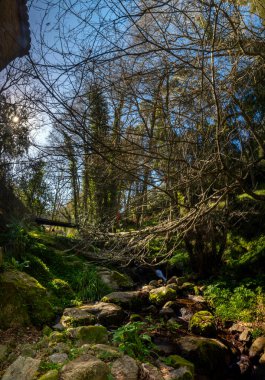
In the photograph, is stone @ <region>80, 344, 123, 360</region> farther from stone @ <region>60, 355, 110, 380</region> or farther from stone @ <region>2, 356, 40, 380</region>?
stone @ <region>2, 356, 40, 380</region>

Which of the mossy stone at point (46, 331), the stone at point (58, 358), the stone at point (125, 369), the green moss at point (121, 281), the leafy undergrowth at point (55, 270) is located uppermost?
the leafy undergrowth at point (55, 270)

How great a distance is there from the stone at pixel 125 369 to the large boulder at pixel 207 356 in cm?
155

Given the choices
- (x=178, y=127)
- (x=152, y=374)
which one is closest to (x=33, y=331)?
(x=152, y=374)

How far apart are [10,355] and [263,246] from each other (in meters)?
6.12

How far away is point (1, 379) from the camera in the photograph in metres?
3.32

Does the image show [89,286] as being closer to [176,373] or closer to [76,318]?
[76,318]

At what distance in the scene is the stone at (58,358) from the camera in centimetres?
360

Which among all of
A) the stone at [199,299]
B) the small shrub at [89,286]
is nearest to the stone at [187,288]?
the stone at [199,299]

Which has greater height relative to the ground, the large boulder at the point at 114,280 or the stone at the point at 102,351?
the large boulder at the point at 114,280

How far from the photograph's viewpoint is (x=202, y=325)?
5.74 meters

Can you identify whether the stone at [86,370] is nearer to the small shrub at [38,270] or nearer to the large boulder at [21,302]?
the large boulder at [21,302]

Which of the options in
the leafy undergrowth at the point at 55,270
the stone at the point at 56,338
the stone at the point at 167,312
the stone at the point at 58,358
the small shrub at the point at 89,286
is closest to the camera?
the stone at the point at 58,358

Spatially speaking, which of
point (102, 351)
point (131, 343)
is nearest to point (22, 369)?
point (102, 351)

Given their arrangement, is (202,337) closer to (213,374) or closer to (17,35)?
(213,374)
